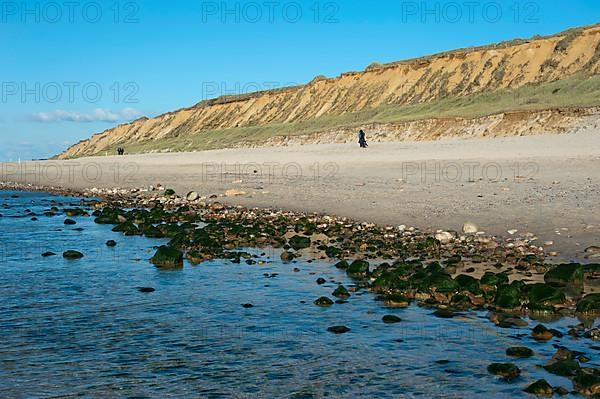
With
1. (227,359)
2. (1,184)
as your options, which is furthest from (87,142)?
(227,359)

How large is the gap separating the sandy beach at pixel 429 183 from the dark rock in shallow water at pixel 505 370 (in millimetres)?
5137

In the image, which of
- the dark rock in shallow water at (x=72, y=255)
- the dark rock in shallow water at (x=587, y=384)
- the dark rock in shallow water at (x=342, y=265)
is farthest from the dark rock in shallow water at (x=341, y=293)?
the dark rock in shallow water at (x=72, y=255)

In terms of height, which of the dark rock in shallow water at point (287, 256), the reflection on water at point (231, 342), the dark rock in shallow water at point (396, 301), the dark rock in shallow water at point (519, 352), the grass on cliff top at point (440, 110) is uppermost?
the grass on cliff top at point (440, 110)

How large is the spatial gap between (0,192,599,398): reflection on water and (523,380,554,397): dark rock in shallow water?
120 millimetres

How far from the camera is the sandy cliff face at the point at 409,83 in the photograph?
214ft

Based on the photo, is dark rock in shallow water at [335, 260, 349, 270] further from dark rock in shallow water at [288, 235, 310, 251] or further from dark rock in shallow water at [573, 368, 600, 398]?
dark rock in shallow water at [573, 368, 600, 398]

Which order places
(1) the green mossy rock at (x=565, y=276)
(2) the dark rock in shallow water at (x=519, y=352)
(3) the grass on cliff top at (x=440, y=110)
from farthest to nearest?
(3) the grass on cliff top at (x=440, y=110)
(1) the green mossy rock at (x=565, y=276)
(2) the dark rock in shallow water at (x=519, y=352)

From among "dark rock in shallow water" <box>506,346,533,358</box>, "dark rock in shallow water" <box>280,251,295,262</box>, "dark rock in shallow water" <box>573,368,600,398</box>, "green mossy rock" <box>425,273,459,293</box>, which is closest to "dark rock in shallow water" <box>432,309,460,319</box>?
"green mossy rock" <box>425,273,459,293</box>

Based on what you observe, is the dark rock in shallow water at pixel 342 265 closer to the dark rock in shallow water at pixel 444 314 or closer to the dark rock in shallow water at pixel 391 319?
the dark rock in shallow water at pixel 444 314

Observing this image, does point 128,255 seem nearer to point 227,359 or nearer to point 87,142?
point 227,359

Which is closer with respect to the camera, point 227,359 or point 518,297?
point 227,359

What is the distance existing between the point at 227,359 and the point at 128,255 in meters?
7.14

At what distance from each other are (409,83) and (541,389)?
244 feet

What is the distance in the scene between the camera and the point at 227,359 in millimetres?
6969
